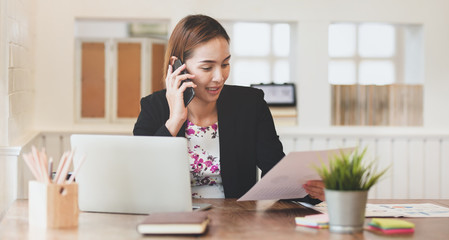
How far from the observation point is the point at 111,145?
1.70 m

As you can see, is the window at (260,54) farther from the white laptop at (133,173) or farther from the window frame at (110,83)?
A: the white laptop at (133,173)

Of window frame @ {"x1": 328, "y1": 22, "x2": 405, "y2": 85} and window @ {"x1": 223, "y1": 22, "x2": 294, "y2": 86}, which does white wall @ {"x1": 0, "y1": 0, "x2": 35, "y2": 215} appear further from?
window frame @ {"x1": 328, "y1": 22, "x2": 405, "y2": 85}

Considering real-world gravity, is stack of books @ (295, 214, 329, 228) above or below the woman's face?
below

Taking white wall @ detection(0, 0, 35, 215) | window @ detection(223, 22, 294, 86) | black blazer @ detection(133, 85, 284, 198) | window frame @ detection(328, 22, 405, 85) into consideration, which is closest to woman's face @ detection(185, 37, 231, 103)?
black blazer @ detection(133, 85, 284, 198)

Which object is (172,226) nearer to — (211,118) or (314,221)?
(314,221)

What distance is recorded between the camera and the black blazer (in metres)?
2.28

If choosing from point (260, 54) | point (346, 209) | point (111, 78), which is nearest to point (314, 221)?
point (346, 209)

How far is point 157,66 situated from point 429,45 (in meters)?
1.95

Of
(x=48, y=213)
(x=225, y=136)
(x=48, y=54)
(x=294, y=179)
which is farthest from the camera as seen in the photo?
(x=48, y=54)

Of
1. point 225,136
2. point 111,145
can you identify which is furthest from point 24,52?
point 111,145

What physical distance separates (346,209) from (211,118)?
1.00 m

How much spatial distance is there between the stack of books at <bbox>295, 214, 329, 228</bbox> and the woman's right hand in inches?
28.4

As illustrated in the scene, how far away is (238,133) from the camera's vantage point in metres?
2.34

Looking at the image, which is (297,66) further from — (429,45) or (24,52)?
(24,52)
